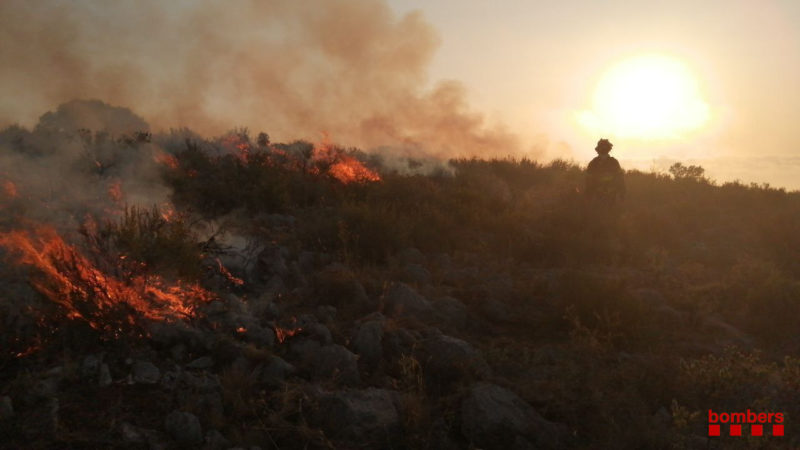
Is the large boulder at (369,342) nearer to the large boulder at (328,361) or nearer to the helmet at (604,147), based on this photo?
the large boulder at (328,361)

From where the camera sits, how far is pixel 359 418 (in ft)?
11.6

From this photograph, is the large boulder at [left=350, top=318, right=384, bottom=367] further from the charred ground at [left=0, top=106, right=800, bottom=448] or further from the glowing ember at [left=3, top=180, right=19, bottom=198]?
the glowing ember at [left=3, top=180, right=19, bottom=198]

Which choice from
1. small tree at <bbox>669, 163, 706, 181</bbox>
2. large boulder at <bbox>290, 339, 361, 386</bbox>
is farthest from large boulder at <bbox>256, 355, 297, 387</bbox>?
small tree at <bbox>669, 163, 706, 181</bbox>

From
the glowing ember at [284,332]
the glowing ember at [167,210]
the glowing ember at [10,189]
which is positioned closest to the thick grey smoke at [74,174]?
the glowing ember at [10,189]

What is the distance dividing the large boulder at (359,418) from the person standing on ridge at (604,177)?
8496 mm

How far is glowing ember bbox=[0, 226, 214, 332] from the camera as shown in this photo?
412 cm

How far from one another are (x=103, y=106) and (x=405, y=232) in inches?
404

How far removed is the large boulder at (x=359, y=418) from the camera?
3.49 meters

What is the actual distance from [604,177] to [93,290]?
9.59 meters

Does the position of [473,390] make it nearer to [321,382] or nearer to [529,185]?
[321,382]

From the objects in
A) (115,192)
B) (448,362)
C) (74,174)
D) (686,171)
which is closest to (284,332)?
(448,362)

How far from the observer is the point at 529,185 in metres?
14.1

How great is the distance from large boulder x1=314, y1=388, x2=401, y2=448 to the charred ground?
1cm

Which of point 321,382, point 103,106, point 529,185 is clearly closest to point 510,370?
point 321,382
